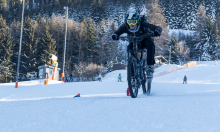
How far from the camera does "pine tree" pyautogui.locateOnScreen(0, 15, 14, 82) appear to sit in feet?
146

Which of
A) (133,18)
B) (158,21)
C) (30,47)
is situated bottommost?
(133,18)

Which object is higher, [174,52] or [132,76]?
[174,52]

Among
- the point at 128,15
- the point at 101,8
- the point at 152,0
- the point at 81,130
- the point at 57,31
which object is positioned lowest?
Result: the point at 81,130

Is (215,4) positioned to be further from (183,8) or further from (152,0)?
(152,0)

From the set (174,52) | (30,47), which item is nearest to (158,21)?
(174,52)

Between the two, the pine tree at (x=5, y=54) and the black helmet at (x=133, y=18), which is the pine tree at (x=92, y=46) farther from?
the black helmet at (x=133, y=18)

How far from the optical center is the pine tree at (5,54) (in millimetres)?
44469

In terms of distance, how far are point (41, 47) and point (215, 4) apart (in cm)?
7581

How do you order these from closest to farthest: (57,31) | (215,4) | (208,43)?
(57,31) → (208,43) → (215,4)

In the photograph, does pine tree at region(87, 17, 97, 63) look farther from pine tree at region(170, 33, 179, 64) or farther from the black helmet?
the black helmet

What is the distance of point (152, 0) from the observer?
174 ft

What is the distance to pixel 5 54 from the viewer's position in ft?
158

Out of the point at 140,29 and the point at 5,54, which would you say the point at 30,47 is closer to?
the point at 5,54

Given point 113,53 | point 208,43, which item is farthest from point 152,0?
point 208,43
